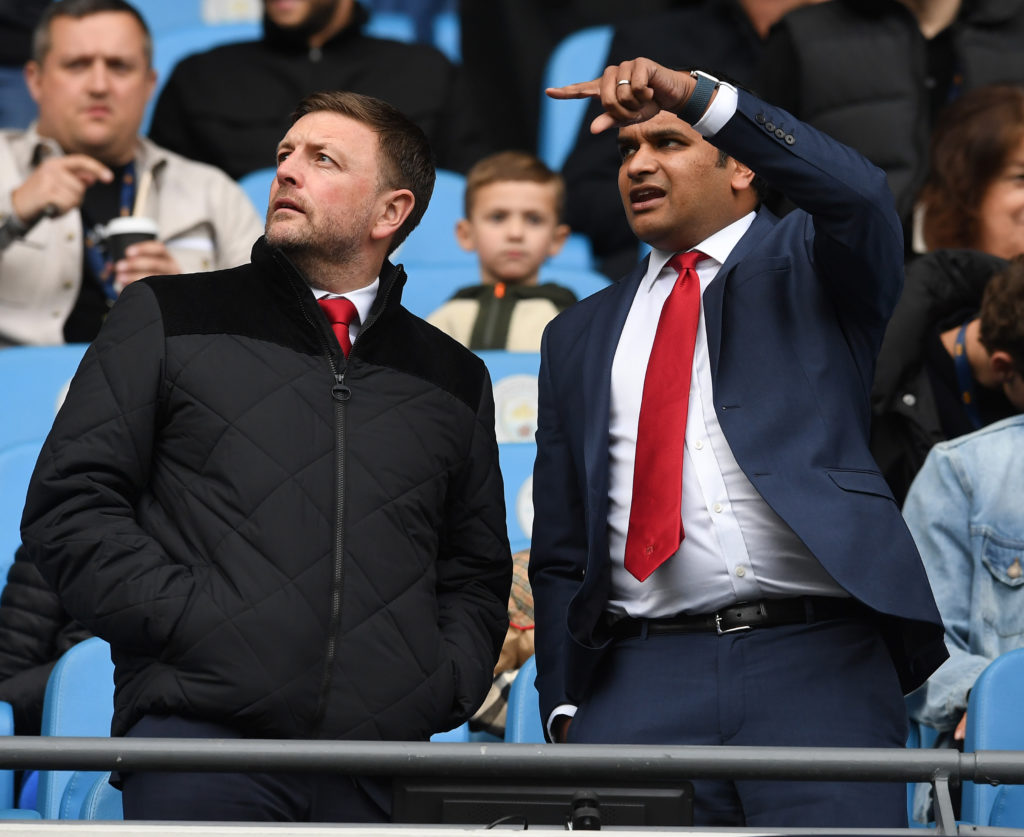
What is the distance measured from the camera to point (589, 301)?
300 centimetres

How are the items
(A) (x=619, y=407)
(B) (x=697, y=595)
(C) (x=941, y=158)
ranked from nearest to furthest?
(B) (x=697, y=595) → (A) (x=619, y=407) → (C) (x=941, y=158)

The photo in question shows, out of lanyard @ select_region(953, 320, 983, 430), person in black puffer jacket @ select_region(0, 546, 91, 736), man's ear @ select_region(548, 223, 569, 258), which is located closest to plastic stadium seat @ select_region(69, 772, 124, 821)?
person in black puffer jacket @ select_region(0, 546, 91, 736)

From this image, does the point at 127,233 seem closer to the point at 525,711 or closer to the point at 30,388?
the point at 30,388

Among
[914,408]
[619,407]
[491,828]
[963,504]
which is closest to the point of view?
[491,828]

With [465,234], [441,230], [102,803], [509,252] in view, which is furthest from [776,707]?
[441,230]

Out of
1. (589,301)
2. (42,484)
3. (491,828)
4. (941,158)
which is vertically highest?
(941,158)

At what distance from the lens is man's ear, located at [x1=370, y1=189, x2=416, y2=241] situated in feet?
9.23

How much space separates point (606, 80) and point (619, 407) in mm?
571

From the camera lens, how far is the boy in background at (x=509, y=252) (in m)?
4.64

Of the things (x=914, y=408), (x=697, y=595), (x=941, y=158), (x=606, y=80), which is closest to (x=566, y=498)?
(x=697, y=595)

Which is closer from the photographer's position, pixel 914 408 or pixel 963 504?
pixel 963 504

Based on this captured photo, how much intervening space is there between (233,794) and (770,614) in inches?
32.6

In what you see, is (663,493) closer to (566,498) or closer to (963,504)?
(566,498)

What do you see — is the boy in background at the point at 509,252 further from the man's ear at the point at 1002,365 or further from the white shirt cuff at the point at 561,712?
the white shirt cuff at the point at 561,712
